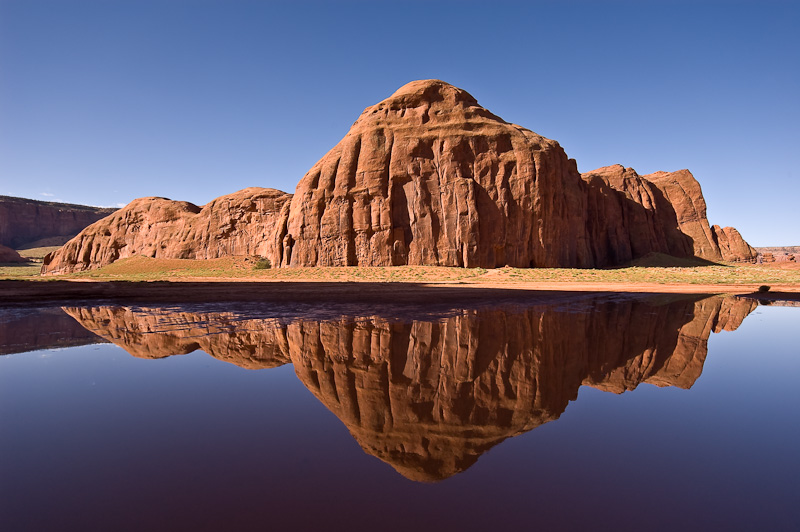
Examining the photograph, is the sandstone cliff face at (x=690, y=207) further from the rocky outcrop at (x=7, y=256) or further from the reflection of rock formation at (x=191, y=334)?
the rocky outcrop at (x=7, y=256)

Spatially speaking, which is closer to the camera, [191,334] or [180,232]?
[191,334]

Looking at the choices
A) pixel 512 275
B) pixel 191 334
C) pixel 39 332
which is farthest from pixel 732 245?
pixel 39 332

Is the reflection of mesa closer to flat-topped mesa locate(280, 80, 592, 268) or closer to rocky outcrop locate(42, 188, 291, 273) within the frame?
flat-topped mesa locate(280, 80, 592, 268)

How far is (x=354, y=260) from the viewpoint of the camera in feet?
142

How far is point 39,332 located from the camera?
34.8 ft

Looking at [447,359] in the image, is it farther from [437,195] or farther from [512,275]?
[437,195]

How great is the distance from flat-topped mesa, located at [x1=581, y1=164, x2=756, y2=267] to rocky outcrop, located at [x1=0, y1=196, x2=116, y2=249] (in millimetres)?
156031

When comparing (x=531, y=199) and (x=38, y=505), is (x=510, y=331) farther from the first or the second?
(x=531, y=199)

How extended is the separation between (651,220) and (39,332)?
3013 inches

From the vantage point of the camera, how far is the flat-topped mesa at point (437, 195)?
137ft

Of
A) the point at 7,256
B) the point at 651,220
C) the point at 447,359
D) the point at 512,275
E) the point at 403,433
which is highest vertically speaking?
the point at 651,220

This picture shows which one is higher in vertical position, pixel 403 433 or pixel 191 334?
pixel 191 334

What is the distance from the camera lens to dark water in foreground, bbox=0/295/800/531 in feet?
9.79

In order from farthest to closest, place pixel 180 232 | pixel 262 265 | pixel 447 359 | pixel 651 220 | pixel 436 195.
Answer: pixel 180 232, pixel 651 220, pixel 262 265, pixel 436 195, pixel 447 359
